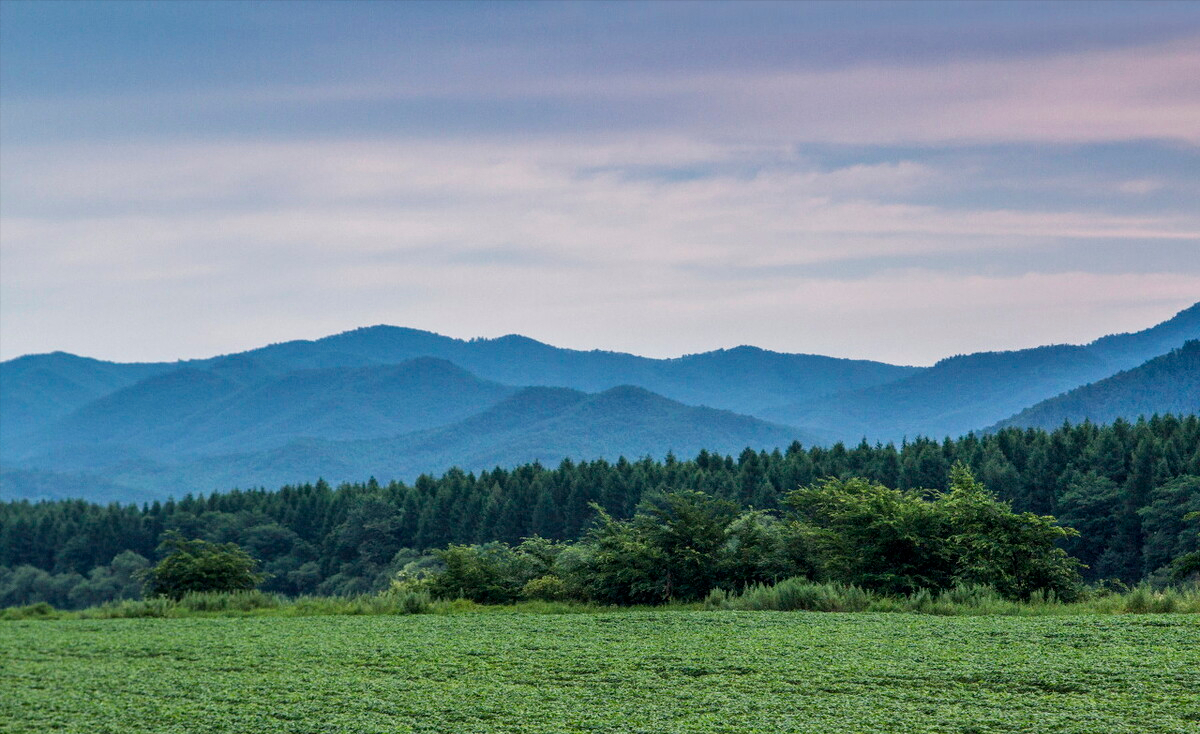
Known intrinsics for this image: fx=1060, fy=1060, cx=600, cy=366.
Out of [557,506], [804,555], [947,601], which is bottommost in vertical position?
[947,601]

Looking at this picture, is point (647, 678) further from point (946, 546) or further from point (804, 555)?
point (804, 555)

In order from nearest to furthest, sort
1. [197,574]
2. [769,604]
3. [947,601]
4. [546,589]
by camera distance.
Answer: [947,601] → [769,604] → [546,589] → [197,574]

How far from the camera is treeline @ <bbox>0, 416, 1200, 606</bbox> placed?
265 feet

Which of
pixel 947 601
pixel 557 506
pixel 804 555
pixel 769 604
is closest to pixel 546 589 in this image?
pixel 804 555

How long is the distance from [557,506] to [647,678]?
99.5 metres

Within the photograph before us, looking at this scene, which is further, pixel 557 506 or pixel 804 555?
pixel 557 506

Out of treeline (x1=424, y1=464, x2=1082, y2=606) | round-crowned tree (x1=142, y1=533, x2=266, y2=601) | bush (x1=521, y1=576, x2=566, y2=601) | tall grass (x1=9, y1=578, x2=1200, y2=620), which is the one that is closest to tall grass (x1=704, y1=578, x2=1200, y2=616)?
tall grass (x1=9, y1=578, x2=1200, y2=620)

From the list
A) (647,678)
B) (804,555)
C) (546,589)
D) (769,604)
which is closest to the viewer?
(647,678)

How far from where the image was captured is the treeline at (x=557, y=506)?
265ft

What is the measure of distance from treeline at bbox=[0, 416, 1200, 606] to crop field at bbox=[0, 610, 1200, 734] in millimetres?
59217

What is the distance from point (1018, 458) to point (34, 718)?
9141 cm

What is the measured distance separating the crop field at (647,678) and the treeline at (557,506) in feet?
194

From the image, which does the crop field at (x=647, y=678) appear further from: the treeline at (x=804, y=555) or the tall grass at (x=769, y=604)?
the treeline at (x=804, y=555)

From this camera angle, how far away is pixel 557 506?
115938 millimetres
